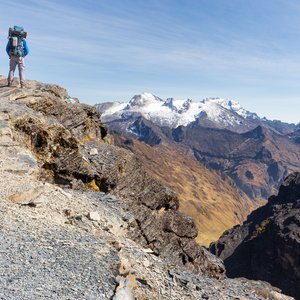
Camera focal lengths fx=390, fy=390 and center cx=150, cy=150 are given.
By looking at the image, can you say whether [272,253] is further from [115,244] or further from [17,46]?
[115,244]

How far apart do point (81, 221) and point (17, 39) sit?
2097 cm

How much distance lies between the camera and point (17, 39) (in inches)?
1420

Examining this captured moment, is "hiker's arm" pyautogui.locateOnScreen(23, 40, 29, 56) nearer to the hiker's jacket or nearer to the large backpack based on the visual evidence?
the hiker's jacket

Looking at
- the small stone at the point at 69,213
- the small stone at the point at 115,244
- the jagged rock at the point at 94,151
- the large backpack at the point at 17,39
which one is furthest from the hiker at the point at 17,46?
the small stone at the point at 115,244

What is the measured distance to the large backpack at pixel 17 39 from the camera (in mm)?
35812

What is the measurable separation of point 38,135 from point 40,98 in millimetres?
7640

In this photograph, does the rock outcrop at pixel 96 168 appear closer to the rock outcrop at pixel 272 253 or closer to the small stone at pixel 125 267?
the small stone at pixel 125 267

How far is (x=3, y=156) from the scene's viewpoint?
29.7 metres

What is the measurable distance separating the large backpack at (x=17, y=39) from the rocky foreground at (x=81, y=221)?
185 inches

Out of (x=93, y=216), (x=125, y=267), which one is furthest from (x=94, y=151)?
(x=125, y=267)

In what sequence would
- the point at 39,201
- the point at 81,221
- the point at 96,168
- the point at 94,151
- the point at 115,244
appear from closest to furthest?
the point at 115,244 → the point at 81,221 → the point at 39,201 → the point at 96,168 → the point at 94,151

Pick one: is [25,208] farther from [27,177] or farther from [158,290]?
[158,290]

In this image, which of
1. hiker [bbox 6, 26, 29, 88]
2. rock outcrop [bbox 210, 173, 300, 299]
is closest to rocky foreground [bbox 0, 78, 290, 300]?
hiker [bbox 6, 26, 29, 88]

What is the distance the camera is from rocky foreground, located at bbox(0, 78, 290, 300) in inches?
686
